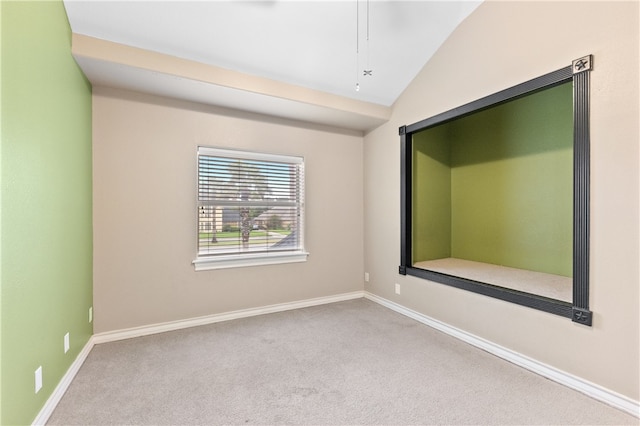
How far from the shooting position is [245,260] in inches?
137

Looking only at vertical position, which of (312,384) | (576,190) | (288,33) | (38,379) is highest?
(288,33)

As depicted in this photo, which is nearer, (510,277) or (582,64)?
(582,64)

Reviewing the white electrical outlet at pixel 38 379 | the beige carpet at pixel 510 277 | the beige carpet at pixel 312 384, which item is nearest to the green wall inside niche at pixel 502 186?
the beige carpet at pixel 510 277

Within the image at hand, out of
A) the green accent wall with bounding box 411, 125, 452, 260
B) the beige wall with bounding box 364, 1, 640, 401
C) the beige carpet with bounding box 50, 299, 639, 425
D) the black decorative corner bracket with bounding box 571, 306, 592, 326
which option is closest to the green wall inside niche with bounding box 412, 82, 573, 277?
the green accent wall with bounding box 411, 125, 452, 260

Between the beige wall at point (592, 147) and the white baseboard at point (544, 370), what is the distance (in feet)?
0.13

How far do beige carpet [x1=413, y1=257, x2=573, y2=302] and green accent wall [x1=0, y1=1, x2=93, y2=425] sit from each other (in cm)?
337

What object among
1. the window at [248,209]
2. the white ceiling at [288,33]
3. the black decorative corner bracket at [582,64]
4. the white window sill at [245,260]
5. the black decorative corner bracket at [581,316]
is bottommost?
the black decorative corner bracket at [581,316]

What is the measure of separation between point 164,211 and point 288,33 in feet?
6.91

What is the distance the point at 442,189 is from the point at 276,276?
106 inches

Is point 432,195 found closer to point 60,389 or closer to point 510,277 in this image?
point 510,277

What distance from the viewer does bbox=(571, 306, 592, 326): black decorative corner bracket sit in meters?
1.95

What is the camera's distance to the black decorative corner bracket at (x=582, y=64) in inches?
77.1

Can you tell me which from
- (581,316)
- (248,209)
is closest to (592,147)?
(581,316)

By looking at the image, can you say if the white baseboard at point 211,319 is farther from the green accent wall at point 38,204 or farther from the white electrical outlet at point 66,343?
the white electrical outlet at point 66,343
